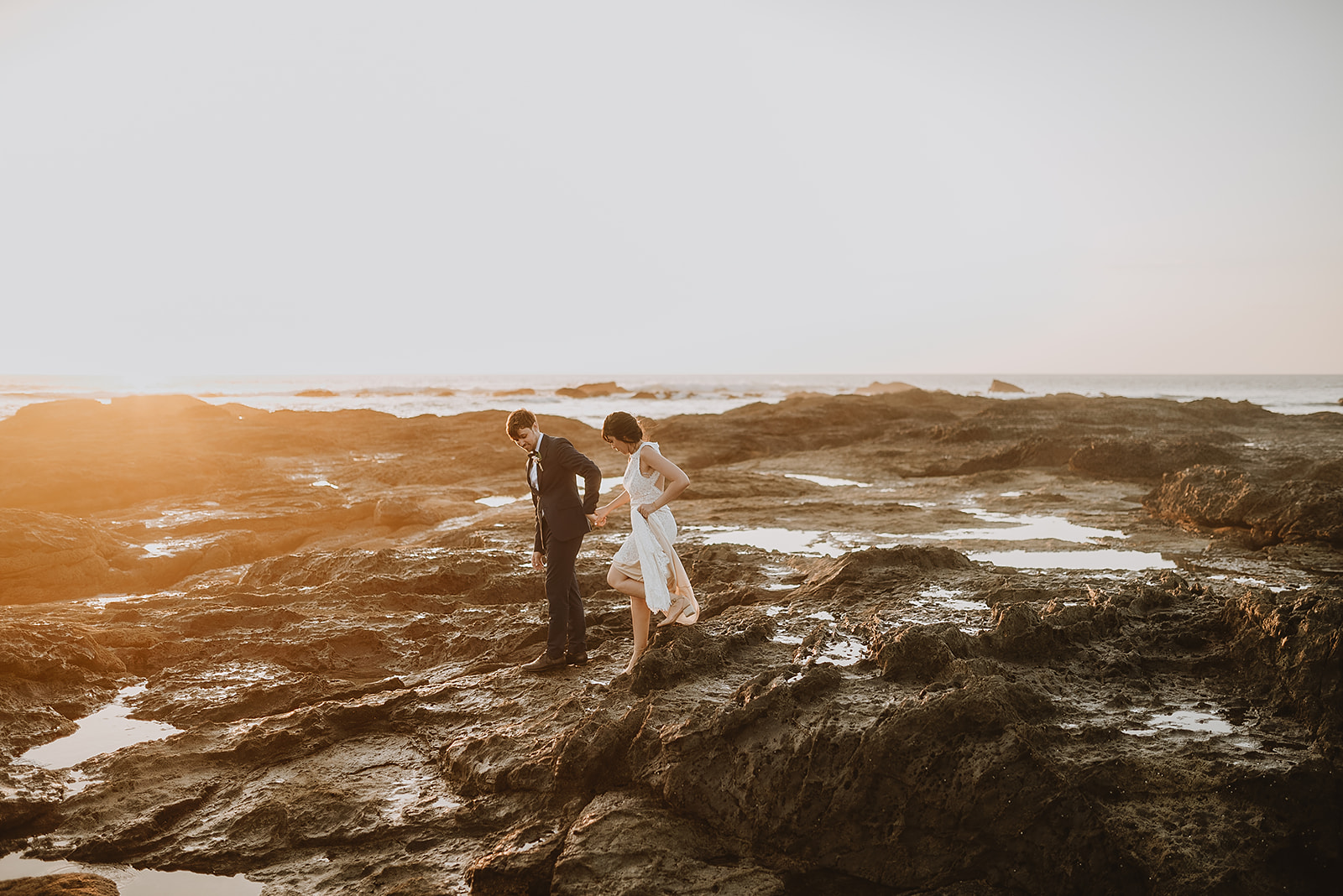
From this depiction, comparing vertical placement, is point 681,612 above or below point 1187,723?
above

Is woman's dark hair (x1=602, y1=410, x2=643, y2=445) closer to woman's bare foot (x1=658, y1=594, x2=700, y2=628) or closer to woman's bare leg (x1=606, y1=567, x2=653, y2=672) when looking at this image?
woman's bare leg (x1=606, y1=567, x2=653, y2=672)

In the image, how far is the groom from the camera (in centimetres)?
584

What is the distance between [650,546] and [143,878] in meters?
3.17

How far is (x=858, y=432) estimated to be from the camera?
2322cm

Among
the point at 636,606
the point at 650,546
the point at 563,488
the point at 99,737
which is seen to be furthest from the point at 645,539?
the point at 99,737

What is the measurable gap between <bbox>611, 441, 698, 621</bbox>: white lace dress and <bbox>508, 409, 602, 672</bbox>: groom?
0.46 meters

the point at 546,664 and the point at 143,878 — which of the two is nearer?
the point at 143,878

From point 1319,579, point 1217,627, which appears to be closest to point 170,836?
point 1217,627

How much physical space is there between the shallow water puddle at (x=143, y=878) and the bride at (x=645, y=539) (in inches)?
95.0

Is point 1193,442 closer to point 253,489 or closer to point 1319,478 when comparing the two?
point 1319,478

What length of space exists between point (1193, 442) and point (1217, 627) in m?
12.1

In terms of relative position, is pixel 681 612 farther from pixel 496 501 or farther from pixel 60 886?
pixel 496 501

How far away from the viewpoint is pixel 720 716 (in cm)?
407

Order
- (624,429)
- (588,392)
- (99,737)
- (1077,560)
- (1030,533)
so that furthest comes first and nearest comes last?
(588,392)
(1030,533)
(1077,560)
(624,429)
(99,737)
